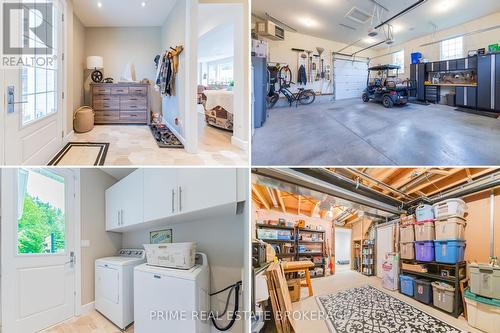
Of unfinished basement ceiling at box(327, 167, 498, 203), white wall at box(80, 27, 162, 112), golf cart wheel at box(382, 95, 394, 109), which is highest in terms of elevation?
white wall at box(80, 27, 162, 112)

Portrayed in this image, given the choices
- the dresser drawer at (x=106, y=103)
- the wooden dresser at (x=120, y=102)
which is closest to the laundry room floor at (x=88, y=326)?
the wooden dresser at (x=120, y=102)

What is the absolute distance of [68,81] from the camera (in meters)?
3.82

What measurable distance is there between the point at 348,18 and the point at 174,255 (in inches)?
70.3

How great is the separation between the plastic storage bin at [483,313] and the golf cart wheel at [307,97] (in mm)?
1232

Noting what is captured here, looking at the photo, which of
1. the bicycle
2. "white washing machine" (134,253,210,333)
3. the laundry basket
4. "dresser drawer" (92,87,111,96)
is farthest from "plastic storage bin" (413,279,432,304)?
"dresser drawer" (92,87,111,96)

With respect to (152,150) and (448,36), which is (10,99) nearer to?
(152,150)

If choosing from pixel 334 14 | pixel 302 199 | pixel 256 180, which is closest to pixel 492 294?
pixel 302 199

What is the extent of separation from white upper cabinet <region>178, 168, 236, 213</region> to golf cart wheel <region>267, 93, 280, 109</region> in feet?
1.57

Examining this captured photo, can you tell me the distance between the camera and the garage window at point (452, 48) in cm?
144

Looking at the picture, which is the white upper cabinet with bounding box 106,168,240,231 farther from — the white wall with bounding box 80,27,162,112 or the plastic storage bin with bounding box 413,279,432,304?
the white wall with bounding box 80,27,162,112

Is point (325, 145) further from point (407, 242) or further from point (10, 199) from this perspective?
point (10, 199)

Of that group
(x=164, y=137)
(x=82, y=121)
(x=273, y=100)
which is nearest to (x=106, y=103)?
(x=82, y=121)

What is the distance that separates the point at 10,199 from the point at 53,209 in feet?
1.52

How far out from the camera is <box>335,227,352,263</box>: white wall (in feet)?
5.48
